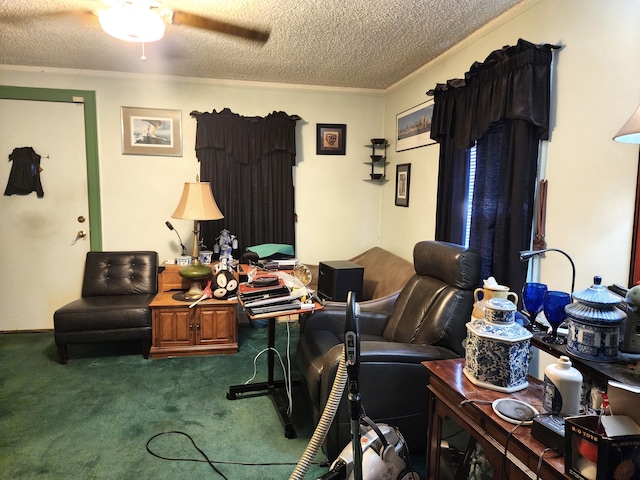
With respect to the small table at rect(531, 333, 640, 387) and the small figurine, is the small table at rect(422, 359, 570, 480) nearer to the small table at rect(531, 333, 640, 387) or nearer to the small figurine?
the small table at rect(531, 333, 640, 387)

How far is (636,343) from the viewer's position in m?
1.21

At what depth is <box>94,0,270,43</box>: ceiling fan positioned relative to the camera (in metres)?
1.93

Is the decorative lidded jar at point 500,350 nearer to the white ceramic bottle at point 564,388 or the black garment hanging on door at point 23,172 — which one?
the white ceramic bottle at point 564,388

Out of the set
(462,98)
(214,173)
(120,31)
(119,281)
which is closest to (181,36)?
(120,31)

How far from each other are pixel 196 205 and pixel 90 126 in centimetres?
144

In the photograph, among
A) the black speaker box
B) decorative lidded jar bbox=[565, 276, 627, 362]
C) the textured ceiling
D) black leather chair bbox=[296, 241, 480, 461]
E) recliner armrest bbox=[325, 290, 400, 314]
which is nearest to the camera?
decorative lidded jar bbox=[565, 276, 627, 362]

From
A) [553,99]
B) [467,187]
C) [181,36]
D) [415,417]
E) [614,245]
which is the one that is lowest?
[415,417]

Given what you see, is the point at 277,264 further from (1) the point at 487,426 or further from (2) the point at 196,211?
(1) the point at 487,426

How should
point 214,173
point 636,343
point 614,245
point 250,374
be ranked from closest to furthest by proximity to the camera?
point 636,343 < point 614,245 < point 250,374 < point 214,173

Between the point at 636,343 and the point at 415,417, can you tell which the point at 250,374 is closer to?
the point at 415,417

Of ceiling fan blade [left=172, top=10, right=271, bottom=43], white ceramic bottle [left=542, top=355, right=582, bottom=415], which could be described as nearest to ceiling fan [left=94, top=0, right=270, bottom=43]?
ceiling fan blade [left=172, top=10, right=271, bottom=43]

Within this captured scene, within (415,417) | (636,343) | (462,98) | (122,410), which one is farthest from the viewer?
(462,98)

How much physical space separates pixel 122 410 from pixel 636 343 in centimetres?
256

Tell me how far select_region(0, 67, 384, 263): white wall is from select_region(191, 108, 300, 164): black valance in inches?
5.4
